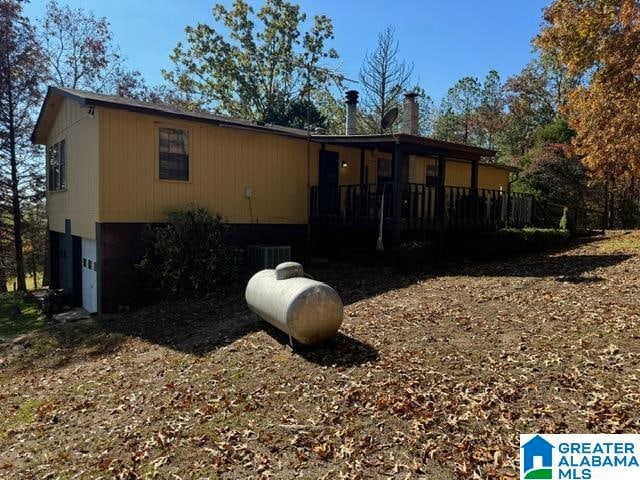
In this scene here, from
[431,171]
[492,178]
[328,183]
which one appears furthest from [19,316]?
[492,178]

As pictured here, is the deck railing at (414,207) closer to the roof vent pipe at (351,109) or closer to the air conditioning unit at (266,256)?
the air conditioning unit at (266,256)

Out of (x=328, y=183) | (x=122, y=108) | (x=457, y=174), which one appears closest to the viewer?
(x=122, y=108)

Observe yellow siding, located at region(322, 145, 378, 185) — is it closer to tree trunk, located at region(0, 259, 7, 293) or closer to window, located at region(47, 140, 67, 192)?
window, located at region(47, 140, 67, 192)

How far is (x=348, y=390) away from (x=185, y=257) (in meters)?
6.85

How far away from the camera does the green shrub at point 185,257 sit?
1052 cm

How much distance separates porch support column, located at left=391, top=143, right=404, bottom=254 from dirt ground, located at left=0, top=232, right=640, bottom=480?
9.61ft

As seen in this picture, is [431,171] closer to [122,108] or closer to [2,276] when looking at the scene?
[122,108]

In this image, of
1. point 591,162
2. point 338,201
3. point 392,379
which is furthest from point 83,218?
point 591,162

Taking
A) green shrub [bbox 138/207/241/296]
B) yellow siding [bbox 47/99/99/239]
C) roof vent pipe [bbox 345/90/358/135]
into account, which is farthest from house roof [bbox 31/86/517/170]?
green shrub [bbox 138/207/241/296]

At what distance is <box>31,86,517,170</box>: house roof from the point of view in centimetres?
1036

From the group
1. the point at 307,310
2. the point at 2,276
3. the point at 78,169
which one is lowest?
the point at 2,276

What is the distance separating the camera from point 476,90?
3888cm

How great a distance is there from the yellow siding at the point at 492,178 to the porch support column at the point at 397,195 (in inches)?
349

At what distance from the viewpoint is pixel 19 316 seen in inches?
507
